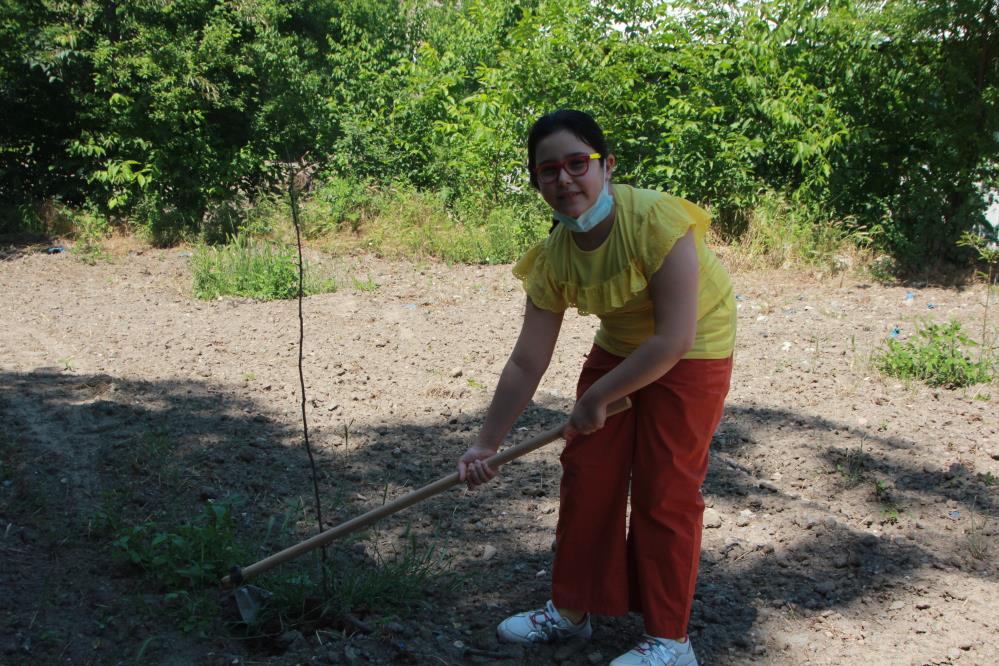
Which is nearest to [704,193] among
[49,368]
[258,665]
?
[49,368]

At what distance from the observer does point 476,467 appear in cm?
257

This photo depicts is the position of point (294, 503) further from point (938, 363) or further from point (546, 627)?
point (938, 363)

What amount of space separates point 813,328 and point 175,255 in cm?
610

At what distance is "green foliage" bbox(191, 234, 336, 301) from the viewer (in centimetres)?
740

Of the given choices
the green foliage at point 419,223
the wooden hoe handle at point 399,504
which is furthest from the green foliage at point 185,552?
the green foliage at point 419,223

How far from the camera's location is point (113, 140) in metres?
9.44

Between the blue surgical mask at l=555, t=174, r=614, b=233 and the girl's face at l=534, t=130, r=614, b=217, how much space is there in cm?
1

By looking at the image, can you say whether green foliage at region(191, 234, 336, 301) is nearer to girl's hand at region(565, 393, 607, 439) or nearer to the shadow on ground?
the shadow on ground

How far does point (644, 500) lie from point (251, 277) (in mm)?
5647

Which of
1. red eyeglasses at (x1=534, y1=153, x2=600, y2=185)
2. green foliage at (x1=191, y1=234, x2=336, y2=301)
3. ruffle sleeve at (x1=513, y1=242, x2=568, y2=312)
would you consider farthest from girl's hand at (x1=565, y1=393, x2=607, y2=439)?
green foliage at (x1=191, y1=234, x2=336, y2=301)

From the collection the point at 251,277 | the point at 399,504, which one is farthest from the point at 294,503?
the point at 251,277

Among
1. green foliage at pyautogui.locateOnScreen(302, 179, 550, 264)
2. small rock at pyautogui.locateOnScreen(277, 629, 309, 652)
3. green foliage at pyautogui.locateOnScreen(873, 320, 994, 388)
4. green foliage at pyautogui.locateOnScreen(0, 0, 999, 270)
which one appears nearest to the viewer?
small rock at pyautogui.locateOnScreen(277, 629, 309, 652)

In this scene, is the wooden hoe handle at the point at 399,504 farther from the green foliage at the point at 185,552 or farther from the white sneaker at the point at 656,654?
the white sneaker at the point at 656,654

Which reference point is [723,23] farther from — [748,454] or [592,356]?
[592,356]
